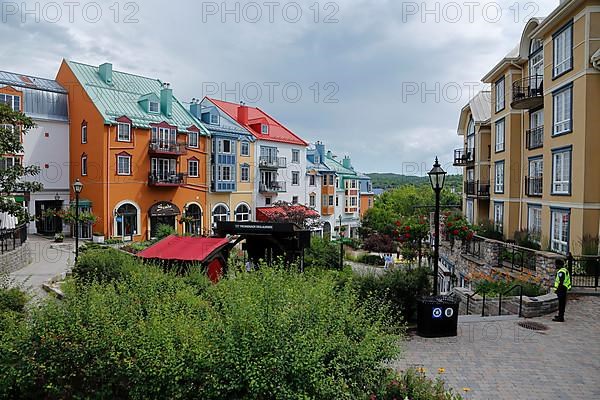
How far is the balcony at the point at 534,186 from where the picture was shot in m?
20.9

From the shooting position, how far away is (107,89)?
33.5m

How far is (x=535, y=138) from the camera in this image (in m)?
21.8

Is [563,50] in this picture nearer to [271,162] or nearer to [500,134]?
[500,134]

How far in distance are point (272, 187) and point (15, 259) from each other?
26371 millimetres

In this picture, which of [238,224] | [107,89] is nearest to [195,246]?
[238,224]

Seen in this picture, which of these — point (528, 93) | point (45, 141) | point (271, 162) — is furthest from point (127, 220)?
point (528, 93)

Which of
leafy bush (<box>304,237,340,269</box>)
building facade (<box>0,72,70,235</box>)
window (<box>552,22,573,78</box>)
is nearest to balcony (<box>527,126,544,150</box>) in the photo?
window (<box>552,22,573,78</box>)

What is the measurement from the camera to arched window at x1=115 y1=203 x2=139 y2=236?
3198 cm

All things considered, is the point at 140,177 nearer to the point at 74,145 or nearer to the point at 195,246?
the point at 74,145

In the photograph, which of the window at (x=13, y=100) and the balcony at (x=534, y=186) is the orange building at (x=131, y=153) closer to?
the window at (x=13, y=100)

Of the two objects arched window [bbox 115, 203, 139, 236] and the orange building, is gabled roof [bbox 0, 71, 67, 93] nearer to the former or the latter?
the orange building

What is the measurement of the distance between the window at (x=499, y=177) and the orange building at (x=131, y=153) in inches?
865

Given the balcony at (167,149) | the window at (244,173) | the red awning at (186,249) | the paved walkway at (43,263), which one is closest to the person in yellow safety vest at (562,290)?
the red awning at (186,249)

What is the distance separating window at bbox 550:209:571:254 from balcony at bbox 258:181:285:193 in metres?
27.3
